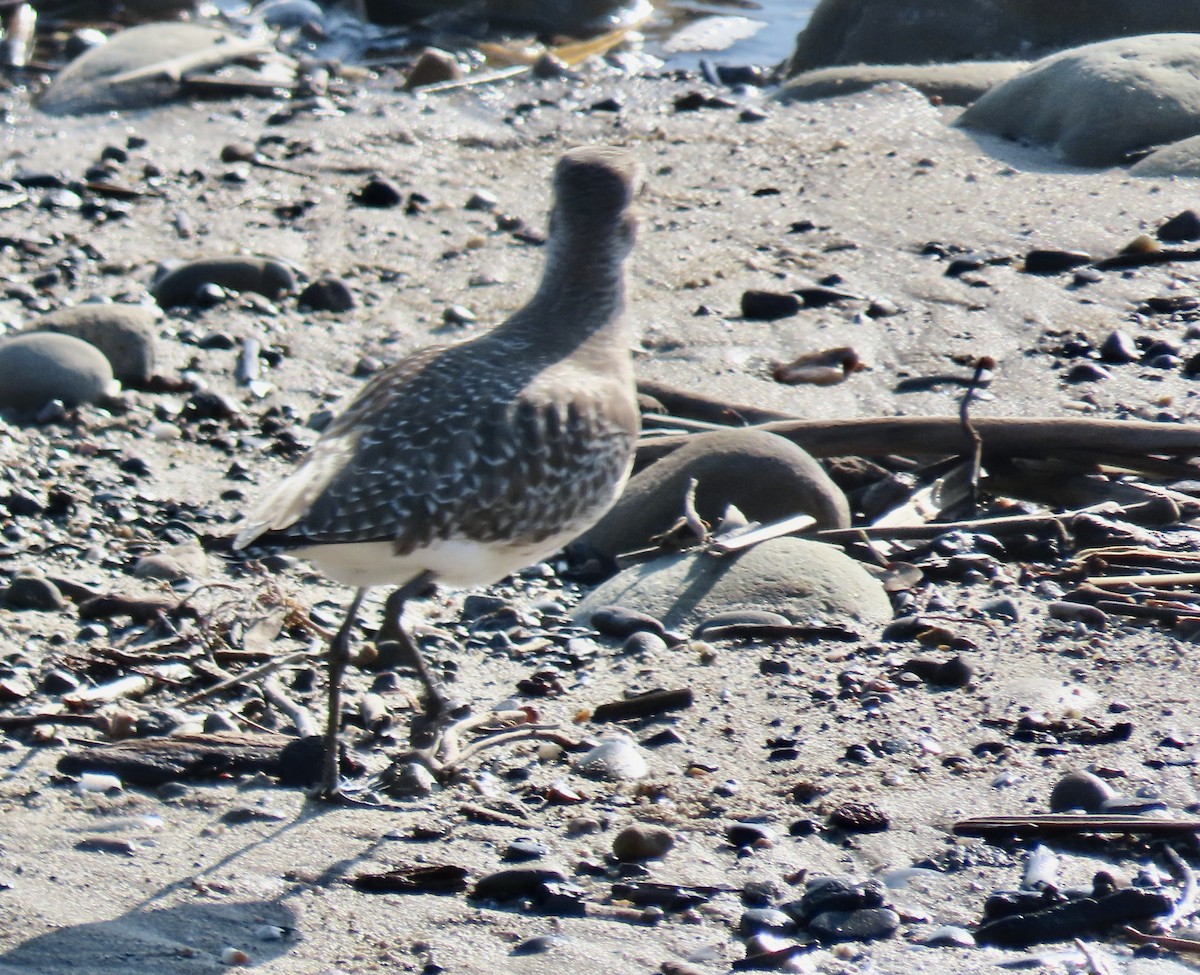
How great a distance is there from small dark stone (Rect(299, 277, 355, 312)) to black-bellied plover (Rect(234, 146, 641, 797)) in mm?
3245

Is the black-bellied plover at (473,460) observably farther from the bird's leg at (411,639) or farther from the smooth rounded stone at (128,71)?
the smooth rounded stone at (128,71)

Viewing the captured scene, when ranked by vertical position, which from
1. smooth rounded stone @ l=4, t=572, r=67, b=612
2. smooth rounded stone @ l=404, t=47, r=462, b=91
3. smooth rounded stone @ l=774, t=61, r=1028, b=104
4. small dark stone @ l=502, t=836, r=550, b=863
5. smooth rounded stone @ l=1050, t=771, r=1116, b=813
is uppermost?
smooth rounded stone @ l=774, t=61, r=1028, b=104

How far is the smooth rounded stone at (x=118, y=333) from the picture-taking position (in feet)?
24.8

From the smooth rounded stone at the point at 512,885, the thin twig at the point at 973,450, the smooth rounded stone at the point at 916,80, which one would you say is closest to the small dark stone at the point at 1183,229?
the thin twig at the point at 973,450

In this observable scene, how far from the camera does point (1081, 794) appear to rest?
428 centimetres

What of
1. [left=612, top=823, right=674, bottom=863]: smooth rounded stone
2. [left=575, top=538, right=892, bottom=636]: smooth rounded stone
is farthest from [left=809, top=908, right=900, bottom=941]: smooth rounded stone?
[left=575, top=538, right=892, bottom=636]: smooth rounded stone

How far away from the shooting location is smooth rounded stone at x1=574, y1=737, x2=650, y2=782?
4613 millimetres

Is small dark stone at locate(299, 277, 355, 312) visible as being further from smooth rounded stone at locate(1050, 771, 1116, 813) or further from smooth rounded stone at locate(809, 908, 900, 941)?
smooth rounded stone at locate(809, 908, 900, 941)

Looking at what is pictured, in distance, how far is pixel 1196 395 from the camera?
6.98 meters

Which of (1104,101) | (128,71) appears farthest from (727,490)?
(128,71)

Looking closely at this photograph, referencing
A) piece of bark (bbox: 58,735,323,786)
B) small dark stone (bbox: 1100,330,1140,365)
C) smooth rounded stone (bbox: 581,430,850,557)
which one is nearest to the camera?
piece of bark (bbox: 58,735,323,786)

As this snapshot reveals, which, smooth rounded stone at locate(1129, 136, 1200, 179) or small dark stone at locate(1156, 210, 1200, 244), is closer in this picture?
small dark stone at locate(1156, 210, 1200, 244)

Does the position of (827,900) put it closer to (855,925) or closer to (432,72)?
(855,925)

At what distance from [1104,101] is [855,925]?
24.7ft
